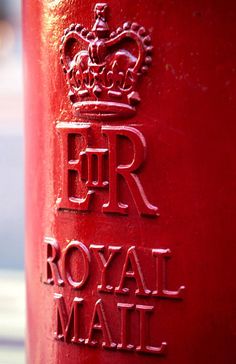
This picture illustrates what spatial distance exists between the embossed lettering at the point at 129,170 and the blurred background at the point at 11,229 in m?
2.02

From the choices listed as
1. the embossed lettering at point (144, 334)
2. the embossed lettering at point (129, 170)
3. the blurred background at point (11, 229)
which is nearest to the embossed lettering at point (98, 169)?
the embossed lettering at point (129, 170)

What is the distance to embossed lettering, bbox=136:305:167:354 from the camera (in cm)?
187

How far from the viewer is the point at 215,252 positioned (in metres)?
1.83

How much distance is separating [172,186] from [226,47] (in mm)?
284

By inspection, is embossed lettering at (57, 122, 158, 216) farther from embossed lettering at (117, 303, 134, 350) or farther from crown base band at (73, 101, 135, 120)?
embossed lettering at (117, 303, 134, 350)

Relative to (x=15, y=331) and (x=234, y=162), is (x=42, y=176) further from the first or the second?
(x=15, y=331)

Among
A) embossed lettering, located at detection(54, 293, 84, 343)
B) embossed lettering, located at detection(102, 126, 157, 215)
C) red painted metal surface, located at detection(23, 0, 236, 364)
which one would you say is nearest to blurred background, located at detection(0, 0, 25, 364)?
embossed lettering, located at detection(54, 293, 84, 343)

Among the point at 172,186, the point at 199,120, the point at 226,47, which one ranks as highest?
the point at 226,47

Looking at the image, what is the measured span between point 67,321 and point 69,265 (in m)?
0.12

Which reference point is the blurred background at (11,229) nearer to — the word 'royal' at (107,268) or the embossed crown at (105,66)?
the word 'royal' at (107,268)

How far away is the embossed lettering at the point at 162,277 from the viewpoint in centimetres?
185

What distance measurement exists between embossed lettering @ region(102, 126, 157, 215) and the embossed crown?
1.4 inches

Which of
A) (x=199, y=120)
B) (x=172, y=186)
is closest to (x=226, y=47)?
(x=199, y=120)

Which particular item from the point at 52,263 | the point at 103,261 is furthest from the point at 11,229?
the point at 103,261
